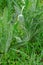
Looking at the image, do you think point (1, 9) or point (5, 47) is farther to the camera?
point (1, 9)

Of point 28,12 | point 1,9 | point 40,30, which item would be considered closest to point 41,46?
point 40,30

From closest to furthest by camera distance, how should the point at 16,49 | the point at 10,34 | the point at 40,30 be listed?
the point at 10,34
the point at 16,49
the point at 40,30

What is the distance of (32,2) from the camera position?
2604mm

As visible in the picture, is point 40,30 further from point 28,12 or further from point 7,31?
point 7,31

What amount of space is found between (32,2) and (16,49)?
613 mm

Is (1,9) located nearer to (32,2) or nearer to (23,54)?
(32,2)

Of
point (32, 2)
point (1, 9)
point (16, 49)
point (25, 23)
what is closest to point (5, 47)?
point (16, 49)

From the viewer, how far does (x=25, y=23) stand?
263 centimetres

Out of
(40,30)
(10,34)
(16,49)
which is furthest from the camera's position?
(40,30)

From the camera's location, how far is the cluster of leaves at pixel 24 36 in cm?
237

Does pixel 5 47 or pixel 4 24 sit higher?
pixel 4 24

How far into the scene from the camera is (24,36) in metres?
2.68

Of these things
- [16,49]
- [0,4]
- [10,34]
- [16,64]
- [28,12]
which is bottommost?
[16,64]

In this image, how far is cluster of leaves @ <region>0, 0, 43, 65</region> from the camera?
2371mm
